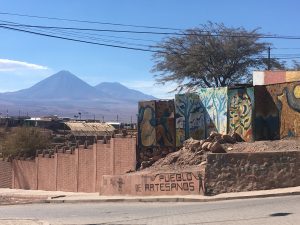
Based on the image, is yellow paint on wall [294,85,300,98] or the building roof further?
the building roof

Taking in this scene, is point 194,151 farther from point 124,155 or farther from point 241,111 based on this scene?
point 124,155

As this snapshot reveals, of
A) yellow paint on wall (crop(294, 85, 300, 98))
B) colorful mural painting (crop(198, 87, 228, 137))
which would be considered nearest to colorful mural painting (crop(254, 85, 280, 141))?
yellow paint on wall (crop(294, 85, 300, 98))

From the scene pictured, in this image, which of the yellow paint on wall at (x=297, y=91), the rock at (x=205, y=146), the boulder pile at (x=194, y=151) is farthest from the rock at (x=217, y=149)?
the yellow paint on wall at (x=297, y=91)

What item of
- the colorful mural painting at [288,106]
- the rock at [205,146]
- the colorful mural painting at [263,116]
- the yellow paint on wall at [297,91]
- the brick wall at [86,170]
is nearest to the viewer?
the yellow paint on wall at [297,91]

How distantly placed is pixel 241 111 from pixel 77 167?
11.8 m

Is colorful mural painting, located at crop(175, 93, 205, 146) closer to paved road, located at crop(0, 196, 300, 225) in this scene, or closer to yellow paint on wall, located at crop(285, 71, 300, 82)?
paved road, located at crop(0, 196, 300, 225)

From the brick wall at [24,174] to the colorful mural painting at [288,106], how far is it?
777 inches

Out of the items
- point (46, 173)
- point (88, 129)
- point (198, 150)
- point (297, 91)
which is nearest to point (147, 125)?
point (198, 150)

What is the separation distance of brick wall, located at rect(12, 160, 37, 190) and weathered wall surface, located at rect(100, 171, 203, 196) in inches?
528

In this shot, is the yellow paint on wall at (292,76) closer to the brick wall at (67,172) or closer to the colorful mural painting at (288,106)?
the colorful mural painting at (288,106)

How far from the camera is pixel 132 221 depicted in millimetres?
14297

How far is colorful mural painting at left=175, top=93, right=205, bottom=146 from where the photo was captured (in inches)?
1008

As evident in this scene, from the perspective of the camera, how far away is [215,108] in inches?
980

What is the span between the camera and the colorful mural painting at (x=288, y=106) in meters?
21.5
